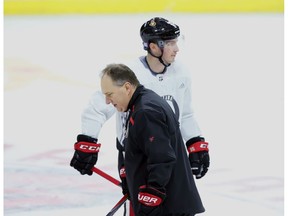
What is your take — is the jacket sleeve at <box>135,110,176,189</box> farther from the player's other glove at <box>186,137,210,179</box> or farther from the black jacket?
the player's other glove at <box>186,137,210,179</box>

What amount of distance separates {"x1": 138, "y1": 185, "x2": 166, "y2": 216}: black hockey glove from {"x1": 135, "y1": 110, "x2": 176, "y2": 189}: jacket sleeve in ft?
0.08

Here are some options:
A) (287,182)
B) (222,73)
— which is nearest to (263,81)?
(222,73)

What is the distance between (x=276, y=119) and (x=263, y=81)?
126 centimetres

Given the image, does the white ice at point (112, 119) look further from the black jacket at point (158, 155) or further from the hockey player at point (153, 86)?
the black jacket at point (158, 155)

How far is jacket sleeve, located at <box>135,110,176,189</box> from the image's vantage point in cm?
264

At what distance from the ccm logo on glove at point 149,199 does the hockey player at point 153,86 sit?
0.68 metres

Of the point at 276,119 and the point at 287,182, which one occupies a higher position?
the point at 276,119

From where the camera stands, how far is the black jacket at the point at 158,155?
2.65 metres

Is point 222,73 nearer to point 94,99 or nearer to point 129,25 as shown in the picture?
point 129,25

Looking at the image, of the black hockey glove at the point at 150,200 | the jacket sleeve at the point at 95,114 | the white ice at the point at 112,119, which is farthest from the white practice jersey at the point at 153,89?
the white ice at the point at 112,119

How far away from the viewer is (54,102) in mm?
6520

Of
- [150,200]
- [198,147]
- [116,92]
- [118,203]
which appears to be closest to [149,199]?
[150,200]

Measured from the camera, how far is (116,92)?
2.77 metres

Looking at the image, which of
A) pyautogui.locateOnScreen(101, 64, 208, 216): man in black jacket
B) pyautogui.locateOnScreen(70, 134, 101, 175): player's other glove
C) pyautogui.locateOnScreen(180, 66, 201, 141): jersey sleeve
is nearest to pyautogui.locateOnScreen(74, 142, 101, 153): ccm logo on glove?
pyautogui.locateOnScreen(70, 134, 101, 175): player's other glove
